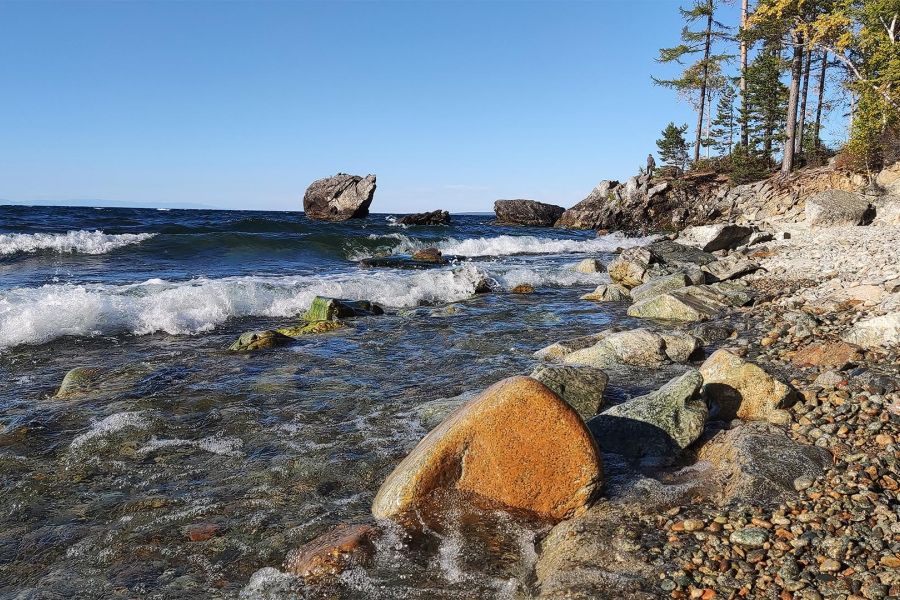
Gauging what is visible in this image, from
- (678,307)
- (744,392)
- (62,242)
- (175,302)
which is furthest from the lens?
(62,242)

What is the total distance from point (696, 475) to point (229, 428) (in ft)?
14.5

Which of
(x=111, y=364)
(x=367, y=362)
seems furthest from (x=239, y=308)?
(x=367, y=362)

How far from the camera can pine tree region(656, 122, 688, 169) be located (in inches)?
2063

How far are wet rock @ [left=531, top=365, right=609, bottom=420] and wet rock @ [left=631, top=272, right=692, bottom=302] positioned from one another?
7219 mm

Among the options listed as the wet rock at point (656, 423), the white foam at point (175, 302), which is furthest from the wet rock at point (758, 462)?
the white foam at point (175, 302)

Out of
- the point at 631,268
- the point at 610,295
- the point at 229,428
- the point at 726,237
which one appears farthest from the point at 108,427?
the point at 726,237

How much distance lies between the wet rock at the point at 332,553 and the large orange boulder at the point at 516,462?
324 mm

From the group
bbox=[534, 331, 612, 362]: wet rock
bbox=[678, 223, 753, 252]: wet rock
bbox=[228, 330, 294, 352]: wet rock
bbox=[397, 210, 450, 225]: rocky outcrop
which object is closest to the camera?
bbox=[534, 331, 612, 362]: wet rock

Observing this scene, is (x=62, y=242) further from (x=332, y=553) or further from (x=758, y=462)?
(x=758, y=462)

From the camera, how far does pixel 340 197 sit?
48.8 m

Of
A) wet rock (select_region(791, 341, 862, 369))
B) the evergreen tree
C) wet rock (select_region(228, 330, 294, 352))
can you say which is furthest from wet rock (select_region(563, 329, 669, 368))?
the evergreen tree

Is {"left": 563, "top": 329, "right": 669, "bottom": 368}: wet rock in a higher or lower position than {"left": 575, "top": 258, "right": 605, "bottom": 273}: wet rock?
lower

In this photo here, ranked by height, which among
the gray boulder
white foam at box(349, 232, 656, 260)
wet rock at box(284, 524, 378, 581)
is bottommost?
wet rock at box(284, 524, 378, 581)

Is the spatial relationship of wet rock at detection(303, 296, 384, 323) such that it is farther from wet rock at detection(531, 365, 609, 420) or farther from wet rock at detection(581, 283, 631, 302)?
wet rock at detection(531, 365, 609, 420)
